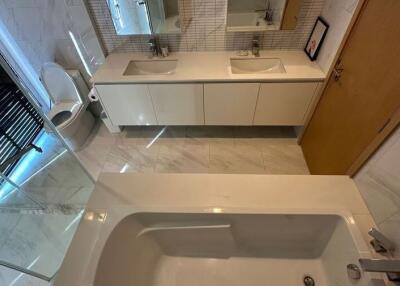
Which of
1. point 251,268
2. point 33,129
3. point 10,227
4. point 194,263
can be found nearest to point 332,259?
point 251,268

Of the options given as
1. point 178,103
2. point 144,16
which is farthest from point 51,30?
point 178,103

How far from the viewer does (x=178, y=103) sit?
1923mm

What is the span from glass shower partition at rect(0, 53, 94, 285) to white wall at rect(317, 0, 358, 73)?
2.00 m

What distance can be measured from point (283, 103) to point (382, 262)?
1350mm

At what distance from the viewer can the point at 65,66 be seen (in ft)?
7.16

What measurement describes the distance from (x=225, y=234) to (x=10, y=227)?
1.62 m

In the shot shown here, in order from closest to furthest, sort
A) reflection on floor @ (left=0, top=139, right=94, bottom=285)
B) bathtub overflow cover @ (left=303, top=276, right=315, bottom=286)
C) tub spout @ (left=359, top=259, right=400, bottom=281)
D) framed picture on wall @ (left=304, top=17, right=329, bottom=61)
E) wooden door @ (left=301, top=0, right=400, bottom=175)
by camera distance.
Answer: tub spout @ (left=359, top=259, right=400, bottom=281) → wooden door @ (left=301, top=0, right=400, bottom=175) → bathtub overflow cover @ (left=303, top=276, right=315, bottom=286) → reflection on floor @ (left=0, top=139, right=94, bottom=285) → framed picture on wall @ (left=304, top=17, right=329, bottom=61)

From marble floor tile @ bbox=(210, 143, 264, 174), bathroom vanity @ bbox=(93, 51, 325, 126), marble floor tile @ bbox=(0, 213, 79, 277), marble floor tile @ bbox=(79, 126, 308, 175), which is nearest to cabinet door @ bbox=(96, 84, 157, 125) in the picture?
bathroom vanity @ bbox=(93, 51, 325, 126)

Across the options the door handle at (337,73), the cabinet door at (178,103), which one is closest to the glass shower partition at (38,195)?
the cabinet door at (178,103)

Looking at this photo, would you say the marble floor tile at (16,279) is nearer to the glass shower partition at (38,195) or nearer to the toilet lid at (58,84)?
the glass shower partition at (38,195)

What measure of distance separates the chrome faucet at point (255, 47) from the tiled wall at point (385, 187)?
4.38 feet

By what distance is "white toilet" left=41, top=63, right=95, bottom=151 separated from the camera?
2.04 metres

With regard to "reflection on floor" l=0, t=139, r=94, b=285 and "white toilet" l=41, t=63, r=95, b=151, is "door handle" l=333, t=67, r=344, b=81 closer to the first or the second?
"reflection on floor" l=0, t=139, r=94, b=285

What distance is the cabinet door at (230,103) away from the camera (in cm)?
178
